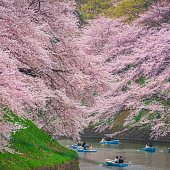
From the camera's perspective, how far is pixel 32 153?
13.3m

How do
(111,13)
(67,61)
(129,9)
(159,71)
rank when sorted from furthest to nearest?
(111,13), (129,9), (159,71), (67,61)

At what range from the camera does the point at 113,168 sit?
20.2 metres

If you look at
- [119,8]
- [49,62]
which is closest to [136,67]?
[119,8]

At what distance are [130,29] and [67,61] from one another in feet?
80.1

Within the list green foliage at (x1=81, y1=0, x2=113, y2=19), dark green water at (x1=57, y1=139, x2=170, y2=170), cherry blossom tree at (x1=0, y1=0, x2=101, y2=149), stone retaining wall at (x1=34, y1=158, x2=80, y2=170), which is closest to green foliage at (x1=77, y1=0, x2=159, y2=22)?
green foliage at (x1=81, y1=0, x2=113, y2=19)

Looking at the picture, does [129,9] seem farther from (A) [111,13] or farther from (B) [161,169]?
(B) [161,169]

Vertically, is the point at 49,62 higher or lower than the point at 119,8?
lower

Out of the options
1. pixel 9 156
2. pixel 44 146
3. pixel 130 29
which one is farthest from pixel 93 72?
pixel 130 29

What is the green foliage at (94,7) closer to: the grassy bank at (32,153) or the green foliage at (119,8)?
the green foliage at (119,8)

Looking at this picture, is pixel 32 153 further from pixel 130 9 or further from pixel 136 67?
pixel 130 9

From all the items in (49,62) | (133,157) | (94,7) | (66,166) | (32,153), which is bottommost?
(66,166)

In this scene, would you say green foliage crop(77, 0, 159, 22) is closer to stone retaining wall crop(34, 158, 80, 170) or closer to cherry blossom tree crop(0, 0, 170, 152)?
cherry blossom tree crop(0, 0, 170, 152)

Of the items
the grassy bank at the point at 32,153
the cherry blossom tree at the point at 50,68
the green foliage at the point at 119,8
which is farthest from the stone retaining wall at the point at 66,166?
the green foliage at the point at 119,8

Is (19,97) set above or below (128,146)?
below
